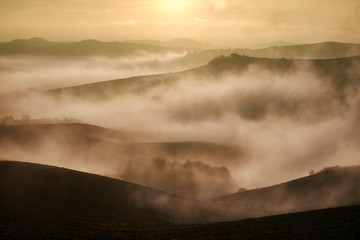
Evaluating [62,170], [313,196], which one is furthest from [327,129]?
[62,170]

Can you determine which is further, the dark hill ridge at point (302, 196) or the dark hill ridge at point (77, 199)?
the dark hill ridge at point (302, 196)

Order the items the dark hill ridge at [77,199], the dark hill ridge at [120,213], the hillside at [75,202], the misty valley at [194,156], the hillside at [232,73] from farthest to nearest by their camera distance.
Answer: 1. the hillside at [232,73]
2. the dark hill ridge at [77,199]
3. the hillside at [75,202]
4. the misty valley at [194,156]
5. the dark hill ridge at [120,213]

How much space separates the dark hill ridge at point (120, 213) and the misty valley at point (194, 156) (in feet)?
0.26

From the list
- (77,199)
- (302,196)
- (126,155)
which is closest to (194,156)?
(126,155)

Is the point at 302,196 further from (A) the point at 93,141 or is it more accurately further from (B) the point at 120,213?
(A) the point at 93,141

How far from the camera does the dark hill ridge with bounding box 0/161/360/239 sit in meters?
24.2

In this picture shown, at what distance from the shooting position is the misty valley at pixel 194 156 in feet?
90.6

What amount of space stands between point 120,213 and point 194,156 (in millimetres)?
36106

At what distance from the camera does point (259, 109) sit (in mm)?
115375

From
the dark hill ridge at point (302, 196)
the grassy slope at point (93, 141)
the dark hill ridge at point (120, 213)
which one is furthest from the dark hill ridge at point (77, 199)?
the grassy slope at point (93, 141)

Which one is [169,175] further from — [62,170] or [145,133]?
[145,133]

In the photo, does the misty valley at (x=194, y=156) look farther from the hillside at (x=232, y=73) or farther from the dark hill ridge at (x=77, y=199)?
the hillside at (x=232, y=73)

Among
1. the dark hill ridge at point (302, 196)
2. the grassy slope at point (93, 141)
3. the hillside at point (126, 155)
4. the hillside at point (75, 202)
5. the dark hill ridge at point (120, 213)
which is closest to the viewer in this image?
the dark hill ridge at point (120, 213)

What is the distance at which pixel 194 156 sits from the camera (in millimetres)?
68812
